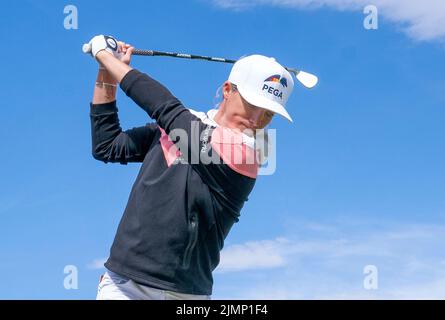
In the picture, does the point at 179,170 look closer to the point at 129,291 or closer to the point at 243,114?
the point at 243,114

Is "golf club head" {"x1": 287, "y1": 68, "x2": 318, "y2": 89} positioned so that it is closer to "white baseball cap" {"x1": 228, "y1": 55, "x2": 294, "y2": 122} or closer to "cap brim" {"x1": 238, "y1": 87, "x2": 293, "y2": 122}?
"white baseball cap" {"x1": 228, "y1": 55, "x2": 294, "y2": 122}

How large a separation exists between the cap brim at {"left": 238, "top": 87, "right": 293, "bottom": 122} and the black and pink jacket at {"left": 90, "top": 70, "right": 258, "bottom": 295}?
0.26 m

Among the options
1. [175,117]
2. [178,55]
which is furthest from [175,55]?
[175,117]

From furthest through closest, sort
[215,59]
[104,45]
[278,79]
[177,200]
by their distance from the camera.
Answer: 1. [215,59]
2. [278,79]
3. [104,45]
4. [177,200]

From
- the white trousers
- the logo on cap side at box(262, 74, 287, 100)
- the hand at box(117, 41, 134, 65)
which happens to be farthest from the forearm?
the white trousers

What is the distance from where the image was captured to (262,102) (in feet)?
13.8

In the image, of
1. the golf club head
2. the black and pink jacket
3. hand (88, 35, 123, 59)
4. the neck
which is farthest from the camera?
the golf club head

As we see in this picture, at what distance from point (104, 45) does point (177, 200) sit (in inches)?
44.3

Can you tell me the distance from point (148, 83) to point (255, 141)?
2.61 feet

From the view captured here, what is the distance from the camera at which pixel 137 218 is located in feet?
13.1

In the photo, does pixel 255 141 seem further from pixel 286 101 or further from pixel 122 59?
pixel 122 59

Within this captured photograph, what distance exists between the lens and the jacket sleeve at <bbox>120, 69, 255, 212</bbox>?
3998 mm

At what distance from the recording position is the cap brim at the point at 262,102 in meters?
4.18
